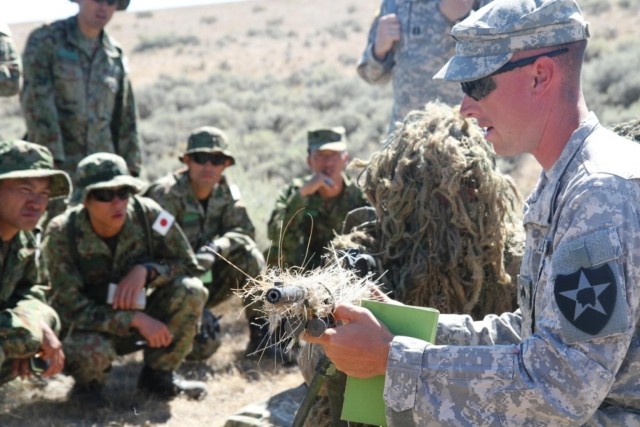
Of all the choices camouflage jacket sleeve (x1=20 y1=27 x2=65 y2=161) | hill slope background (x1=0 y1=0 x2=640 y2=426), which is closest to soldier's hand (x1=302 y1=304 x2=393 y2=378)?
hill slope background (x1=0 y1=0 x2=640 y2=426)

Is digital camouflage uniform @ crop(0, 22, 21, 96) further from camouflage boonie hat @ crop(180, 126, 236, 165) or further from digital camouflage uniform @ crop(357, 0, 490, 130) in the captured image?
digital camouflage uniform @ crop(357, 0, 490, 130)

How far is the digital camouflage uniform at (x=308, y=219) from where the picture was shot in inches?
268

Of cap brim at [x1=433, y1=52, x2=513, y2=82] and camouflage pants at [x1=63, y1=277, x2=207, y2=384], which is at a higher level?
cap brim at [x1=433, y1=52, x2=513, y2=82]

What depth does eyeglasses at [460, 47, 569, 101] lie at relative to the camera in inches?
105

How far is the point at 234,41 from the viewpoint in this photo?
122 feet

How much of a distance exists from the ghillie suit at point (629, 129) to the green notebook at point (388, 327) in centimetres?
179

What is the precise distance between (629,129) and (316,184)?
303cm

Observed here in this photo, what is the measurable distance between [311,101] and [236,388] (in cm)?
1501

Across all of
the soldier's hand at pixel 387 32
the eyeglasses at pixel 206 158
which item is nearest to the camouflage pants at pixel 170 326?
the eyeglasses at pixel 206 158

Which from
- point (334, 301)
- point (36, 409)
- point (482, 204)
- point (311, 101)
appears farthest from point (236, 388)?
point (311, 101)

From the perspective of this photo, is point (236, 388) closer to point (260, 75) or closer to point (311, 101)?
point (311, 101)

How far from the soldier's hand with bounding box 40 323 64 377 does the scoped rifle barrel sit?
2612 mm

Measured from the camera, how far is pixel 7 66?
5438 millimetres

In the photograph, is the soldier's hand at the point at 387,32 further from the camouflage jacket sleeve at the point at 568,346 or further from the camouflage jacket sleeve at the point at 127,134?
the camouflage jacket sleeve at the point at 568,346
